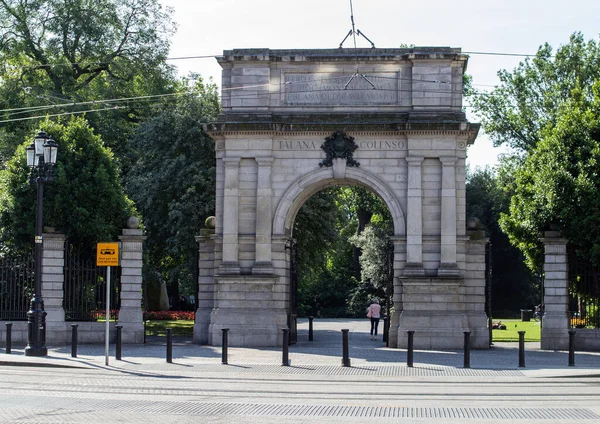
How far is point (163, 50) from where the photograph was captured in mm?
47531

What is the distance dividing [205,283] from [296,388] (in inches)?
517

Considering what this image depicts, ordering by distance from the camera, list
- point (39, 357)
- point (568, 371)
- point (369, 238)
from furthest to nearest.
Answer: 1. point (369, 238)
2. point (39, 357)
3. point (568, 371)

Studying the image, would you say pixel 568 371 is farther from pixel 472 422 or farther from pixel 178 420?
pixel 178 420

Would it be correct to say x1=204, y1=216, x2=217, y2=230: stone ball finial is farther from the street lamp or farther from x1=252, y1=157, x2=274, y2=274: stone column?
the street lamp

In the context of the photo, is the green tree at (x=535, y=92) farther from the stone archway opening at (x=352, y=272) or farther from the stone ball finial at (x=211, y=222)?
the stone ball finial at (x=211, y=222)

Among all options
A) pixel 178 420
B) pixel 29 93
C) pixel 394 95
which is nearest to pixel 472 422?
pixel 178 420

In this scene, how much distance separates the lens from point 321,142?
28406 mm

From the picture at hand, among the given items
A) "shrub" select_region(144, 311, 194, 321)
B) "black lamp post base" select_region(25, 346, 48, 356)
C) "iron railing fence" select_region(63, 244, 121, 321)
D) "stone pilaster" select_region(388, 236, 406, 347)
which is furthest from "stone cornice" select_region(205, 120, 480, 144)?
"shrub" select_region(144, 311, 194, 321)

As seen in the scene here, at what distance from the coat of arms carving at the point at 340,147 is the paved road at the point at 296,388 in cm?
576

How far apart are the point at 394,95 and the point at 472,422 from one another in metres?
16.8

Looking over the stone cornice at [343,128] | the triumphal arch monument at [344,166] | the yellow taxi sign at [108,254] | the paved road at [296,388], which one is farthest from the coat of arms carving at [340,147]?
the yellow taxi sign at [108,254]

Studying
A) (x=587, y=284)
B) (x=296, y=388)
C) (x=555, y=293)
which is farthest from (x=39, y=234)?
(x=587, y=284)

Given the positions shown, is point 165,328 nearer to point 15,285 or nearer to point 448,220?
point 15,285

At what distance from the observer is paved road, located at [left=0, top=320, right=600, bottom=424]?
1327cm
